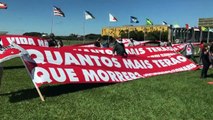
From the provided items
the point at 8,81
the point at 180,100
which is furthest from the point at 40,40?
the point at 180,100

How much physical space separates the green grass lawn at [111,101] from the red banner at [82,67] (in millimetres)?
463

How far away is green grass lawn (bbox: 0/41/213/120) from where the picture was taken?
27.5 ft

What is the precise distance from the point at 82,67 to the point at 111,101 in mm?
2687

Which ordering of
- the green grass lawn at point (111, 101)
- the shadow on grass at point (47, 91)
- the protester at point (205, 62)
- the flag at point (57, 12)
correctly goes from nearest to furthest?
the green grass lawn at point (111, 101) < the shadow on grass at point (47, 91) < the protester at point (205, 62) < the flag at point (57, 12)

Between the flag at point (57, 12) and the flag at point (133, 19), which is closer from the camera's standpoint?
the flag at point (57, 12)

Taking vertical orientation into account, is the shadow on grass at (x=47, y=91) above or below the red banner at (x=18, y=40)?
below

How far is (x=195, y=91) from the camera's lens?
1188cm

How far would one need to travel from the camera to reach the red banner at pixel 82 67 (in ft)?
35.3

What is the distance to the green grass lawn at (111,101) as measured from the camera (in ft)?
27.5

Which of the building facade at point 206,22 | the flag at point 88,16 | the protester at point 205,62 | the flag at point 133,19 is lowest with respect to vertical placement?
the building facade at point 206,22

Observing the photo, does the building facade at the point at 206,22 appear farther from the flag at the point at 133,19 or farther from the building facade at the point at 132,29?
the flag at the point at 133,19

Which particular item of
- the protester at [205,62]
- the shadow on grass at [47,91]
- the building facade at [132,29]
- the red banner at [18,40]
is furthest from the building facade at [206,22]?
the shadow on grass at [47,91]

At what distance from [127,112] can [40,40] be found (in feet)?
52.1

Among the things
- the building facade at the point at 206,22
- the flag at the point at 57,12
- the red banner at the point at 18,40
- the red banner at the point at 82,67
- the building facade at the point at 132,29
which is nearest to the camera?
the red banner at the point at 82,67
